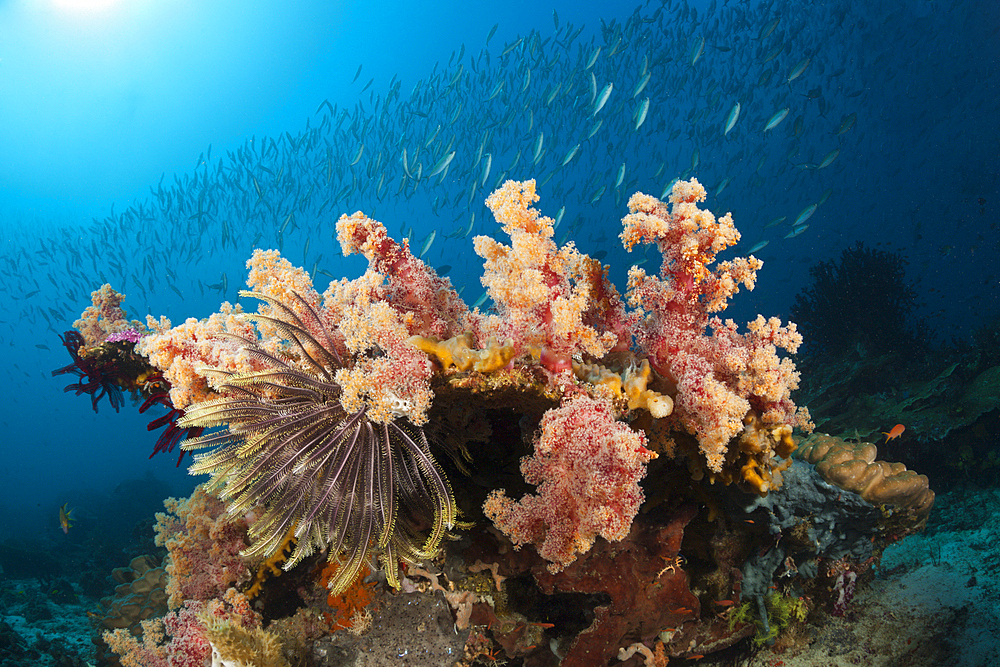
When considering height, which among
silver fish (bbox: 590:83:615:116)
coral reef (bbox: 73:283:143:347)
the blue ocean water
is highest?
the blue ocean water

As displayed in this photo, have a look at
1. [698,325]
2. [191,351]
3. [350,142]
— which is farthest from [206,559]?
[350,142]

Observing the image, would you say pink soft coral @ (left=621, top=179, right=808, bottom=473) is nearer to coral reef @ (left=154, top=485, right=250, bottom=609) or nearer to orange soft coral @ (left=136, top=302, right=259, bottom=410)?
orange soft coral @ (left=136, top=302, right=259, bottom=410)

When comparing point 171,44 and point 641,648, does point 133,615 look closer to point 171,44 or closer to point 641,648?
point 641,648

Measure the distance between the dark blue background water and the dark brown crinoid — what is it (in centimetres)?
3936

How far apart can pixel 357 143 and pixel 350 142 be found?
188 centimetres

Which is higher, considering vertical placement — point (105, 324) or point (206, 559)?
point (105, 324)

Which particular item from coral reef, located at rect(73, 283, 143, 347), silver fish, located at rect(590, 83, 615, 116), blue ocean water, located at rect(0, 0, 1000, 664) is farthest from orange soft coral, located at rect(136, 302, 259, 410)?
blue ocean water, located at rect(0, 0, 1000, 664)

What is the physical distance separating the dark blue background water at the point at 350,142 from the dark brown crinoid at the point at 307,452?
39359 millimetres

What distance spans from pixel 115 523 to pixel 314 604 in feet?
91.1

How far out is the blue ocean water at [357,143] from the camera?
39.5m

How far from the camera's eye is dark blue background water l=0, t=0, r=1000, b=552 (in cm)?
4138

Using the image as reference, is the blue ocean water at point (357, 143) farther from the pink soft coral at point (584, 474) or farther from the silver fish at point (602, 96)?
the pink soft coral at point (584, 474)

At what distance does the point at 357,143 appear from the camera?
1591 inches

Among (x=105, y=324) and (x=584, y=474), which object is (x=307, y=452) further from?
(x=105, y=324)
